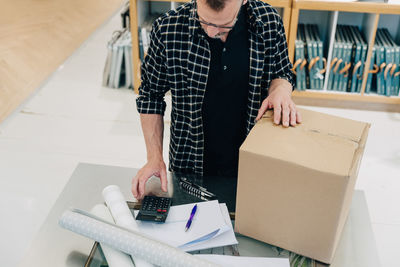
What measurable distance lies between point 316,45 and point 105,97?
5.47 feet

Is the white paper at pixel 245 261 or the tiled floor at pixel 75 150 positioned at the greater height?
the white paper at pixel 245 261

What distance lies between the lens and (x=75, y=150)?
2906 mm

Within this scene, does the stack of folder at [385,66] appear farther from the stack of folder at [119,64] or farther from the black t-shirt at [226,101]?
the black t-shirt at [226,101]

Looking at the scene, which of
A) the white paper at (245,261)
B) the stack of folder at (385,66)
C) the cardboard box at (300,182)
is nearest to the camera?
the cardboard box at (300,182)

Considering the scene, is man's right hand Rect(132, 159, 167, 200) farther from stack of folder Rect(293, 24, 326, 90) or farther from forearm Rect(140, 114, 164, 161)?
stack of folder Rect(293, 24, 326, 90)

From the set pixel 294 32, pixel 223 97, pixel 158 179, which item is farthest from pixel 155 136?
pixel 294 32

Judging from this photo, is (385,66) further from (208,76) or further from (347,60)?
(208,76)

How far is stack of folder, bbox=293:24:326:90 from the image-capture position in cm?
324

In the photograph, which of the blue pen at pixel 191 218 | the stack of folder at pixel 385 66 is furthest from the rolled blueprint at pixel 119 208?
the stack of folder at pixel 385 66

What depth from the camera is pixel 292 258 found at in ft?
3.68

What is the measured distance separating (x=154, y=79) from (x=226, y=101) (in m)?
0.25

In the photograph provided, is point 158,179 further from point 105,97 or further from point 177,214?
point 105,97

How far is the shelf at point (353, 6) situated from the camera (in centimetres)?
302

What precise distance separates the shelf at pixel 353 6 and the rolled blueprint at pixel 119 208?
228 centimetres
